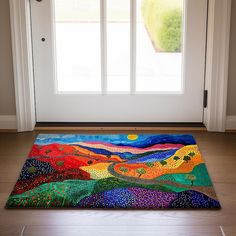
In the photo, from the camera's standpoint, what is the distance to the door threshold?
369 centimetres

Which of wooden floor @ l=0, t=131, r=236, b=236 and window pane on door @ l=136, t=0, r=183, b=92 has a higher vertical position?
window pane on door @ l=136, t=0, r=183, b=92

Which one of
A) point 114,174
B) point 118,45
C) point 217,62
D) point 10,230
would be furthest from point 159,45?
point 10,230

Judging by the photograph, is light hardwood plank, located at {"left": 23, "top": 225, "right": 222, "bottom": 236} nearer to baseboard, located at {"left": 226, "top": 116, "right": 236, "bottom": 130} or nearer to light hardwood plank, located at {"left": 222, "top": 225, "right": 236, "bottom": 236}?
light hardwood plank, located at {"left": 222, "top": 225, "right": 236, "bottom": 236}

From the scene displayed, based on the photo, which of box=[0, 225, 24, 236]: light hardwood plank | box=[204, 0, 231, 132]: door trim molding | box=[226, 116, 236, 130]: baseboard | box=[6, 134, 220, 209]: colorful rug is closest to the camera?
box=[0, 225, 24, 236]: light hardwood plank

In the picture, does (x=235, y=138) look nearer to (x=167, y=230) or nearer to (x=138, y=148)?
(x=138, y=148)

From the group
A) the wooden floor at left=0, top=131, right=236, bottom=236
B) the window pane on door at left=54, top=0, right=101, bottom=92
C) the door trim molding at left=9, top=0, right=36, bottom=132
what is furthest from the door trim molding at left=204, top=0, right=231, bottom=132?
the door trim molding at left=9, top=0, right=36, bottom=132

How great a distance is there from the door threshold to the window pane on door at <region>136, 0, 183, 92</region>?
29 cm

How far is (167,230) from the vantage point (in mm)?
2158

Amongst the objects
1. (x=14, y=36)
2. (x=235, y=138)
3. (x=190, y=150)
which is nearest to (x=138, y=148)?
(x=190, y=150)

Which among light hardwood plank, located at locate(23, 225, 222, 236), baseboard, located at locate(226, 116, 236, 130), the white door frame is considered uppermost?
the white door frame

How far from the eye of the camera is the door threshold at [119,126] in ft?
12.1

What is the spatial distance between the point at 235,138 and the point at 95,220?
166 centimetres

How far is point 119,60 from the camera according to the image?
3.65 metres

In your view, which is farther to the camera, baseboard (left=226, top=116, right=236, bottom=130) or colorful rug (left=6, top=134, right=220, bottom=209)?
baseboard (left=226, top=116, right=236, bottom=130)
